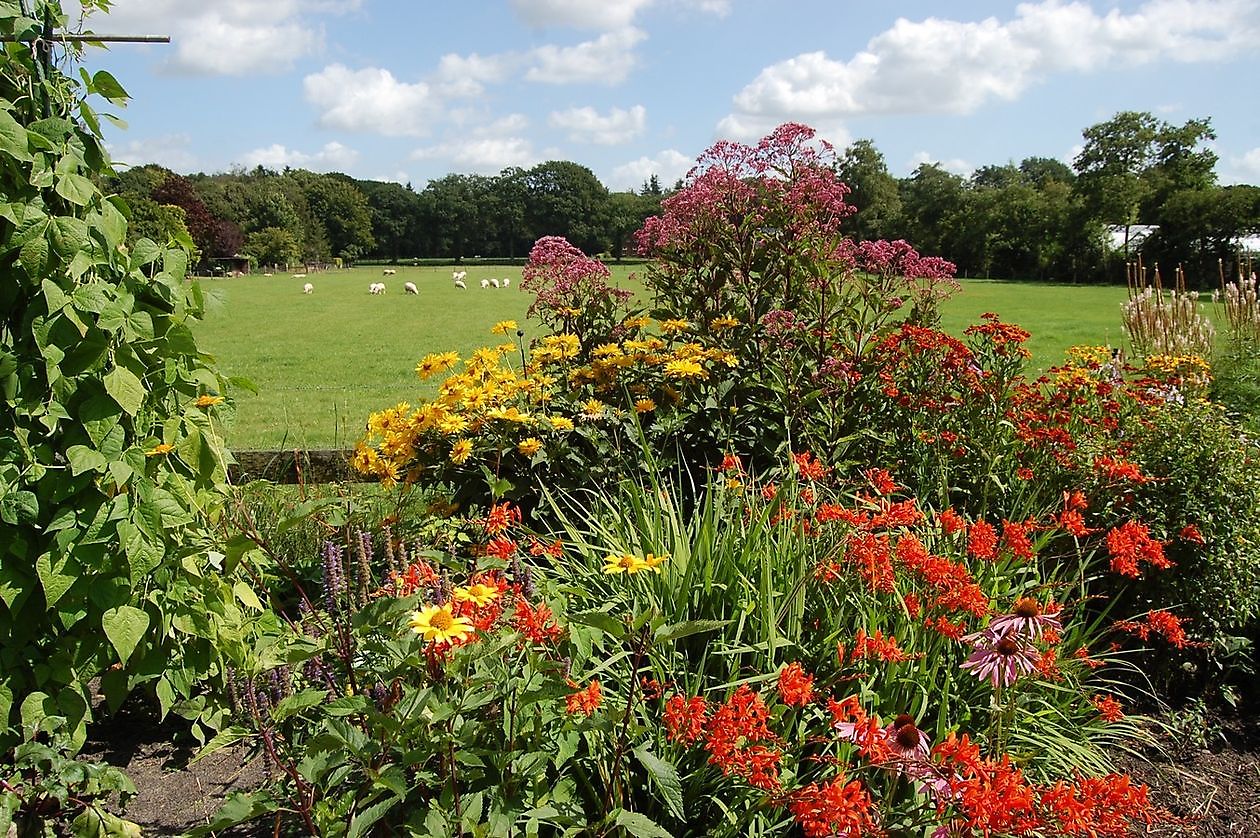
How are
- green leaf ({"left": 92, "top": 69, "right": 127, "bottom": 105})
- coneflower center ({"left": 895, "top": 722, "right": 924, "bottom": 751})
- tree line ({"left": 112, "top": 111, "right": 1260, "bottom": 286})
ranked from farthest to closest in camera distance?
tree line ({"left": 112, "top": 111, "right": 1260, "bottom": 286}) → green leaf ({"left": 92, "top": 69, "right": 127, "bottom": 105}) → coneflower center ({"left": 895, "top": 722, "right": 924, "bottom": 751})

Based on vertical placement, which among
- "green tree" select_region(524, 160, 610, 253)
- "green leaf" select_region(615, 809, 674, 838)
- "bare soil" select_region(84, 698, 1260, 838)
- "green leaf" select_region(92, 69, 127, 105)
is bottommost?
"bare soil" select_region(84, 698, 1260, 838)

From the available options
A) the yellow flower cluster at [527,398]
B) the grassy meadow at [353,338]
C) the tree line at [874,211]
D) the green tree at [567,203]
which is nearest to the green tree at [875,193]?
the tree line at [874,211]

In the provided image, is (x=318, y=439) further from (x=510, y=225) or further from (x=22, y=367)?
(x=510, y=225)

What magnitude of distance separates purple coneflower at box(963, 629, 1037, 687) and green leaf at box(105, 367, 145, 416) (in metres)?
2.03

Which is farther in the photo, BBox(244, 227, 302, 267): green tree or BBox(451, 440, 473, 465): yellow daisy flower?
BBox(244, 227, 302, 267): green tree

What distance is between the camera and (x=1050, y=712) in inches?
98.8

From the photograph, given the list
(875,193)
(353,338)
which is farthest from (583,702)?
(875,193)

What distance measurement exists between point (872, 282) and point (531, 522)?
2032 mm

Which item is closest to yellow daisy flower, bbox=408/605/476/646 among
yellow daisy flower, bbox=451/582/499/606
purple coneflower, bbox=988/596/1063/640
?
yellow daisy flower, bbox=451/582/499/606

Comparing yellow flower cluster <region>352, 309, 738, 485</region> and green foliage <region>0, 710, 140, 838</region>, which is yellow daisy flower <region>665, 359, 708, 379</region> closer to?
yellow flower cluster <region>352, 309, 738, 485</region>

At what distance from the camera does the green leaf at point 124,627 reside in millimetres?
2285

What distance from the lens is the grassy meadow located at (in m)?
8.52

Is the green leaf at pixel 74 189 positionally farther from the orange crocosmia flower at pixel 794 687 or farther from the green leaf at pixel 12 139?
the orange crocosmia flower at pixel 794 687

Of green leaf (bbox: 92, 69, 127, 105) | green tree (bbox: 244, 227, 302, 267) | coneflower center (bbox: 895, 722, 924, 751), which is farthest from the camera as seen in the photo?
green tree (bbox: 244, 227, 302, 267)
